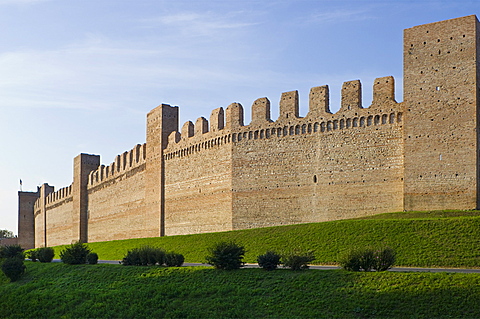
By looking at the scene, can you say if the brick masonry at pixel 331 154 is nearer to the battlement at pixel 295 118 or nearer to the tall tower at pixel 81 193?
the battlement at pixel 295 118

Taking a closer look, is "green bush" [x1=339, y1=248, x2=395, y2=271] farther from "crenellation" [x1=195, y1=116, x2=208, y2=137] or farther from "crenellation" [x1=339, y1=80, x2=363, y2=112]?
"crenellation" [x1=195, y1=116, x2=208, y2=137]

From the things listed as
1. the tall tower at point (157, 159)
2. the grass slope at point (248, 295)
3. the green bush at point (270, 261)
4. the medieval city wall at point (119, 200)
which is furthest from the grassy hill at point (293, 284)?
the medieval city wall at point (119, 200)

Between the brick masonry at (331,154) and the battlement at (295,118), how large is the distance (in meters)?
0.06

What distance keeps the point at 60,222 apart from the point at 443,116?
48742mm

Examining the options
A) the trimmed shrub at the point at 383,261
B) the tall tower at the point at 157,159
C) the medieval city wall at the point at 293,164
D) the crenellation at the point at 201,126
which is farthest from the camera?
the tall tower at the point at 157,159

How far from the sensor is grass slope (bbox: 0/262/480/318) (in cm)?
1432

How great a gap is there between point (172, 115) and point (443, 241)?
85.1ft

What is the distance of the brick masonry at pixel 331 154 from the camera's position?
26.8 m

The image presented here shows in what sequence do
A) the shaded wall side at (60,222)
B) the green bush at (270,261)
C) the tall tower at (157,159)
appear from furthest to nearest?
the shaded wall side at (60,222)
the tall tower at (157,159)
the green bush at (270,261)

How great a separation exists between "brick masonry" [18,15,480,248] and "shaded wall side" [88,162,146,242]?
14.7 inches

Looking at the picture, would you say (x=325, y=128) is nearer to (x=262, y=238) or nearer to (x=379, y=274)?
(x=262, y=238)

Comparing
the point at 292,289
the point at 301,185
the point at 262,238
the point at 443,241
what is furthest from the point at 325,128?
the point at 292,289

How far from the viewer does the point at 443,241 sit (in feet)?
71.4

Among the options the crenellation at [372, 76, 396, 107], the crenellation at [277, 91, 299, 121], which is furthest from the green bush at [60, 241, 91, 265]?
the crenellation at [372, 76, 396, 107]
